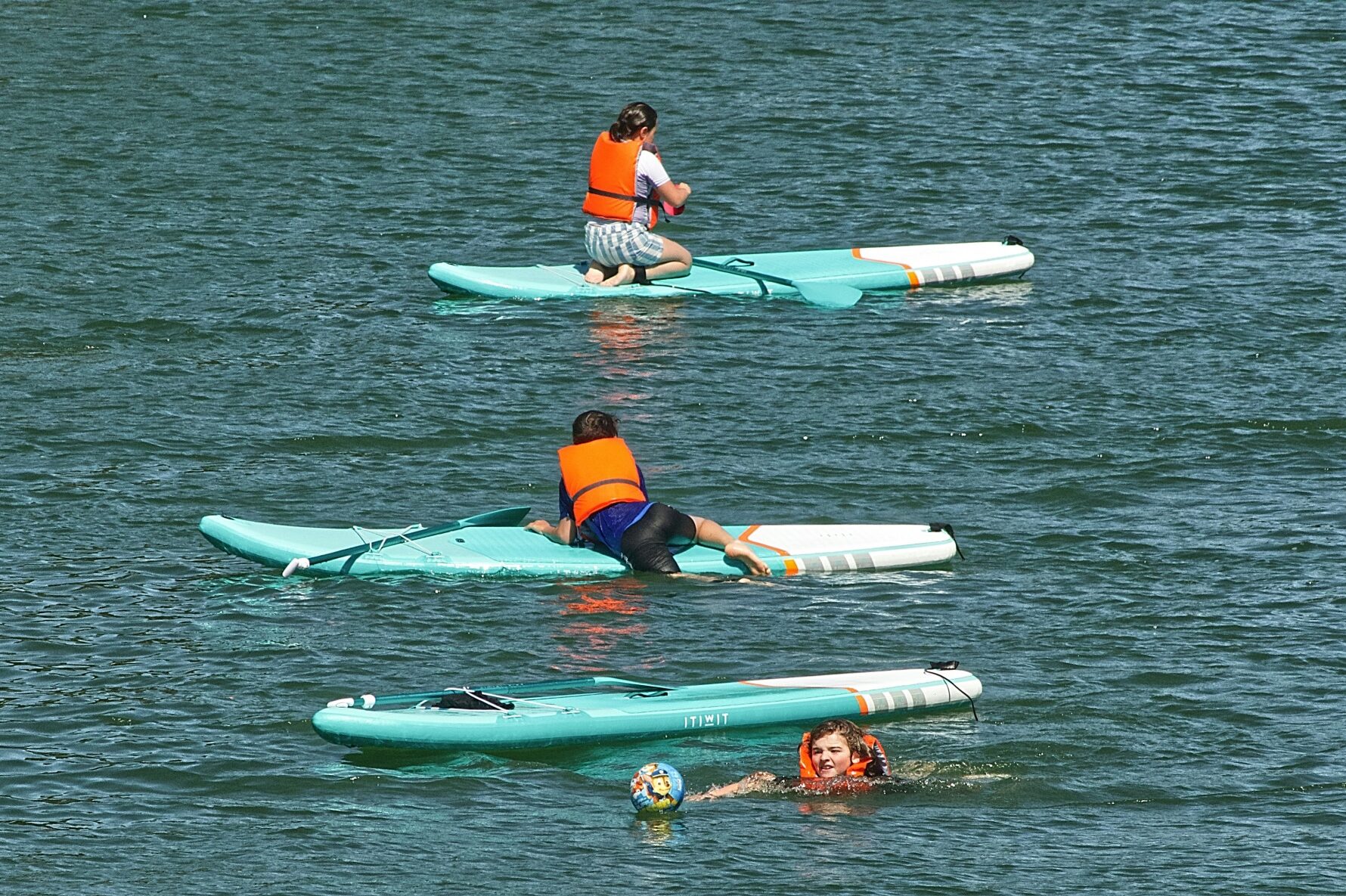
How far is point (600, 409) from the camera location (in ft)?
50.4

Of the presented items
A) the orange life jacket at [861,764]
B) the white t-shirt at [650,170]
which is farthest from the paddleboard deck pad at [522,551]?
the white t-shirt at [650,170]

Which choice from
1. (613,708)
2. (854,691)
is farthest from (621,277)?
(613,708)

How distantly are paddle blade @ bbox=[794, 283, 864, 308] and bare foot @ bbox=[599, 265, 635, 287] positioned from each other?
1.40 m

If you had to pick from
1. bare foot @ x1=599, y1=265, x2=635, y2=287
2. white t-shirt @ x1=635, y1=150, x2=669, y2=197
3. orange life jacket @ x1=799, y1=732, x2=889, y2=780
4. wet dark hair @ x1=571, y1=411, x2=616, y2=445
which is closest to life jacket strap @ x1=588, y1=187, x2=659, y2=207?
white t-shirt @ x1=635, y1=150, x2=669, y2=197

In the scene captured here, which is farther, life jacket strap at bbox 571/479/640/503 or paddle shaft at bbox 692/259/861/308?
paddle shaft at bbox 692/259/861/308

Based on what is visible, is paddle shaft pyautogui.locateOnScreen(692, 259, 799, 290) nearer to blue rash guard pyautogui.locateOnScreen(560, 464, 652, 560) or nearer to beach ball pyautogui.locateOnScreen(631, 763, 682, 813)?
blue rash guard pyautogui.locateOnScreen(560, 464, 652, 560)

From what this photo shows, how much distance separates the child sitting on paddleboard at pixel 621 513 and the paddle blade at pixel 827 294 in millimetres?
5506

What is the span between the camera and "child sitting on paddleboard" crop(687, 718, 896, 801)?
378 inches

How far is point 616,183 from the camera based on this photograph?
17031 mm

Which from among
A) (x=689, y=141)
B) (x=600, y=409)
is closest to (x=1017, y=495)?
(x=600, y=409)

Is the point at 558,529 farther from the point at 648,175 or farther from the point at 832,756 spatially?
the point at 648,175

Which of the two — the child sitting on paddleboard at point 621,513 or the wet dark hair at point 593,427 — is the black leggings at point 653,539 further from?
the wet dark hair at point 593,427

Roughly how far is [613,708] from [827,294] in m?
8.02

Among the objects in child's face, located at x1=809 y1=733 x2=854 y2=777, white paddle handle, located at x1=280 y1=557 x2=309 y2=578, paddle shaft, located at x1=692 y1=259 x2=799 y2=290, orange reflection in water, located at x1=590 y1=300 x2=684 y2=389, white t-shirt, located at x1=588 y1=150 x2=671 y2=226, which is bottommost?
child's face, located at x1=809 y1=733 x2=854 y2=777
